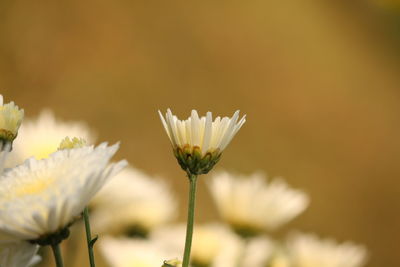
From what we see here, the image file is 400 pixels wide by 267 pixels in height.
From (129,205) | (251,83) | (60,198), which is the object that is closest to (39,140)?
(129,205)

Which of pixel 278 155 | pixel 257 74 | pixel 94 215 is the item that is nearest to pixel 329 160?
pixel 278 155

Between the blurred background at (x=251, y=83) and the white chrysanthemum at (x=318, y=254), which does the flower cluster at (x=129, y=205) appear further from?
the blurred background at (x=251, y=83)

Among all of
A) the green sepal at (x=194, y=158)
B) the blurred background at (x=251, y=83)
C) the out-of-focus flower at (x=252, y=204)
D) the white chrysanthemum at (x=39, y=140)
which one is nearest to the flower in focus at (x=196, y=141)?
the green sepal at (x=194, y=158)

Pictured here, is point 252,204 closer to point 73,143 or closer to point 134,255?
point 134,255

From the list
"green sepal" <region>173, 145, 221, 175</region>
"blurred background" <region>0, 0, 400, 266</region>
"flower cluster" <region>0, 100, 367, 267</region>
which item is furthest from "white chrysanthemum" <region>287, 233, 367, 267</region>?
"blurred background" <region>0, 0, 400, 266</region>

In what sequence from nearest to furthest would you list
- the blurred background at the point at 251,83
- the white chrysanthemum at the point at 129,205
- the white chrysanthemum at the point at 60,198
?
the white chrysanthemum at the point at 60,198
the white chrysanthemum at the point at 129,205
the blurred background at the point at 251,83

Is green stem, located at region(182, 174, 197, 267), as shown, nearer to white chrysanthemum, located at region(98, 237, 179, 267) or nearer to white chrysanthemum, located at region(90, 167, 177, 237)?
white chrysanthemum, located at region(98, 237, 179, 267)
